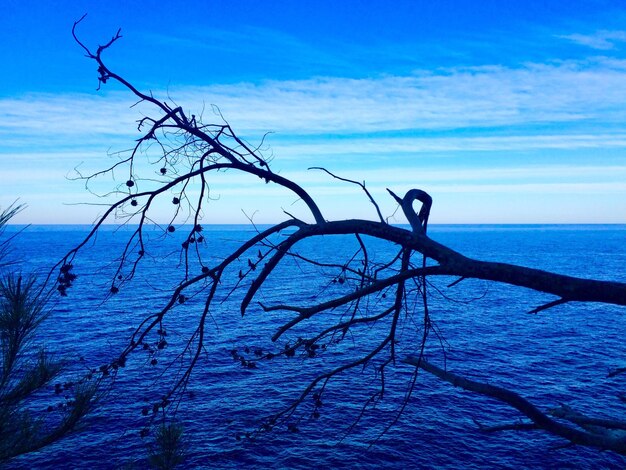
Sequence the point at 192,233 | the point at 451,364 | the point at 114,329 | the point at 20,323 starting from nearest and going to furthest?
the point at 192,233 → the point at 20,323 → the point at 451,364 → the point at 114,329

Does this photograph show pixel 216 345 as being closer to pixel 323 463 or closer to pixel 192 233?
pixel 323 463

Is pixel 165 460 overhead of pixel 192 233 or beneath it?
beneath

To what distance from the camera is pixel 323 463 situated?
92.2ft

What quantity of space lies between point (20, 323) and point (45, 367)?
2.49 meters

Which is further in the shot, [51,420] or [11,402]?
[51,420]

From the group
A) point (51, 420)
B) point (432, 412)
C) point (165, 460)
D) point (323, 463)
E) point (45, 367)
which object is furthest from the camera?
point (432, 412)

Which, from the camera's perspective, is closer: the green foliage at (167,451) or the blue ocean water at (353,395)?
the green foliage at (167,451)

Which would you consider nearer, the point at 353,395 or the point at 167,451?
the point at 167,451

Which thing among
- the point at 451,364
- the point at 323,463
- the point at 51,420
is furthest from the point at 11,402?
the point at 451,364

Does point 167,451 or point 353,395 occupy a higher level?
point 167,451

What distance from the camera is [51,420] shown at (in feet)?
103

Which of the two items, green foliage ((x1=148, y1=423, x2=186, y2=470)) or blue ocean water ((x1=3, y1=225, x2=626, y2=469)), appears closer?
green foliage ((x1=148, y1=423, x2=186, y2=470))

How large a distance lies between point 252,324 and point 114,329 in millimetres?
17519

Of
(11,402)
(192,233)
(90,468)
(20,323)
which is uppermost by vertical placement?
(192,233)
